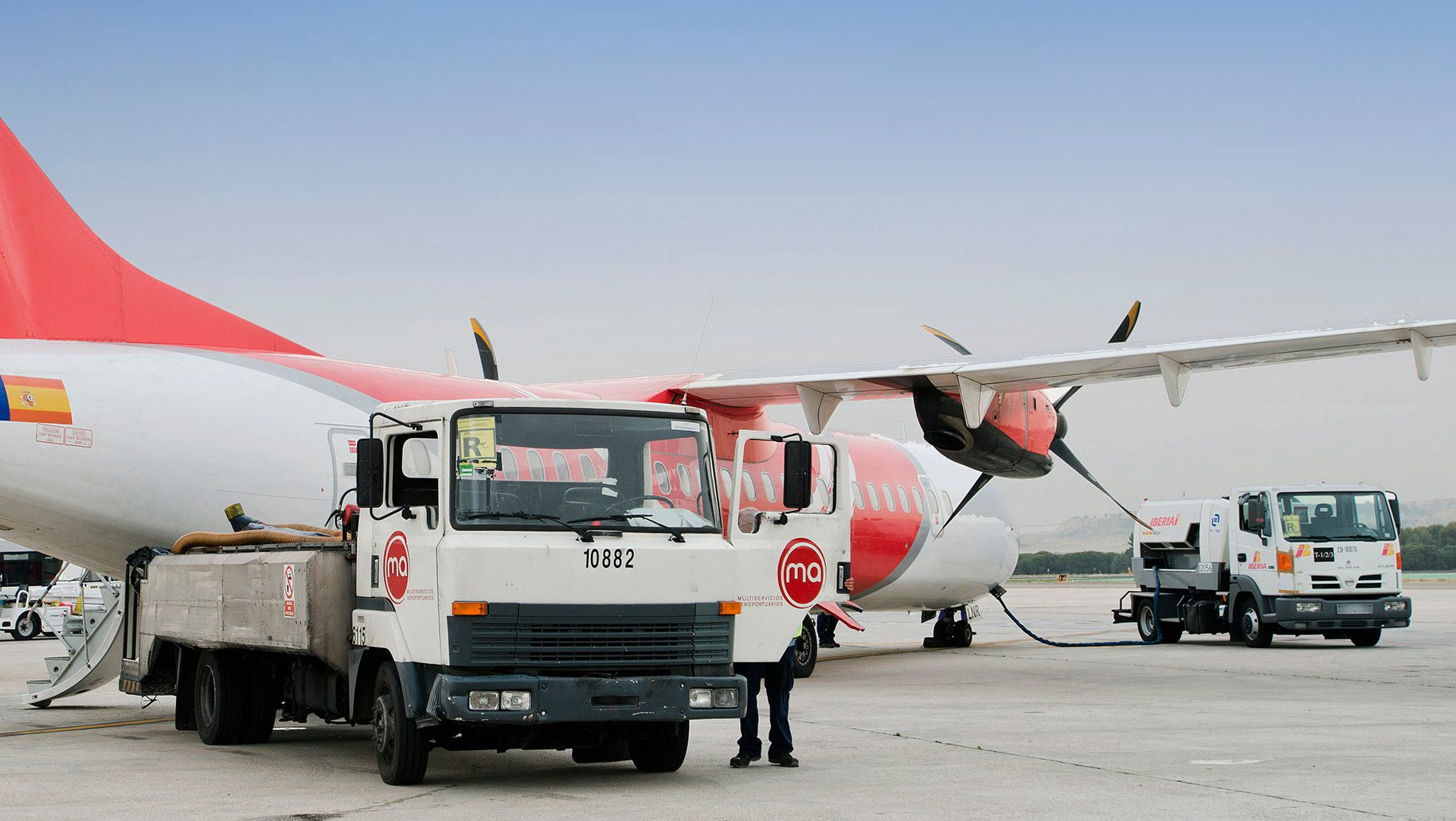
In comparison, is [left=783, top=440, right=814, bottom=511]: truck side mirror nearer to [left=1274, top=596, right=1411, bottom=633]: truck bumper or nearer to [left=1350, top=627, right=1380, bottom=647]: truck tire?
[left=1274, top=596, right=1411, bottom=633]: truck bumper

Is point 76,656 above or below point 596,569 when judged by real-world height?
below

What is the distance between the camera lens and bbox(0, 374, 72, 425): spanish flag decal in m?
11.4

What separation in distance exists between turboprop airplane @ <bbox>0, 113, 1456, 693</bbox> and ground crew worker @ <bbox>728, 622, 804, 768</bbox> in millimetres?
974

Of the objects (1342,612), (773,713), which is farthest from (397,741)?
(1342,612)

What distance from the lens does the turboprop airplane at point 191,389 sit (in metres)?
11.6

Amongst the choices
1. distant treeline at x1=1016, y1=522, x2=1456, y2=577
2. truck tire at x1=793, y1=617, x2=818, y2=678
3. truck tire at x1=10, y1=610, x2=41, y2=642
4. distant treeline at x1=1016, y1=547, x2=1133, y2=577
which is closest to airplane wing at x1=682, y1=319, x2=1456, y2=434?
truck tire at x1=793, y1=617, x2=818, y2=678

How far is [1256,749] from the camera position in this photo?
416 inches

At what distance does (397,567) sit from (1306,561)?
16.4m

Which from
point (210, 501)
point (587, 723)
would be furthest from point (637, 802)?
point (210, 501)

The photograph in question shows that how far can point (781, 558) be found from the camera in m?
9.51

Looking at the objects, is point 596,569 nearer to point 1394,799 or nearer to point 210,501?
point 1394,799

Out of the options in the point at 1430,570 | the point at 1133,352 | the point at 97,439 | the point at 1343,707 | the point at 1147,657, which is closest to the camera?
the point at 97,439

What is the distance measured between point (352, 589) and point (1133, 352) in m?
8.97

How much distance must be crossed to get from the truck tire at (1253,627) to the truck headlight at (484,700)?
1697cm
